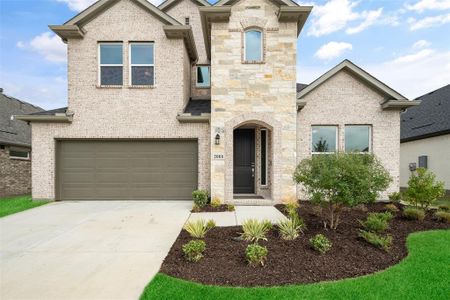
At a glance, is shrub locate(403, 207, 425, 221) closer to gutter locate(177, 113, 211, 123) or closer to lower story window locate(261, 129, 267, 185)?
lower story window locate(261, 129, 267, 185)

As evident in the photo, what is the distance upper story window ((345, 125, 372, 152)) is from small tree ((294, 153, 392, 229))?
17.1 feet

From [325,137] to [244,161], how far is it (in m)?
3.69

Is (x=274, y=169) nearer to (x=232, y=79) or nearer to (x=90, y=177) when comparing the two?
(x=232, y=79)

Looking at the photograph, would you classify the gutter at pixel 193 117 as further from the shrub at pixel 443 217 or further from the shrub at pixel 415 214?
the shrub at pixel 443 217

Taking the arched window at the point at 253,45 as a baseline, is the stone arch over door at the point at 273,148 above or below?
below

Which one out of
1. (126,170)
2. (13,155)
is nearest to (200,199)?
(126,170)

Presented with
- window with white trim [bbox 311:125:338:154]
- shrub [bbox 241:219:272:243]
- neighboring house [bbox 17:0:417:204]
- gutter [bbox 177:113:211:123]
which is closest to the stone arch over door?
neighboring house [bbox 17:0:417:204]

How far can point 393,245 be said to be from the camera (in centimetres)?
534

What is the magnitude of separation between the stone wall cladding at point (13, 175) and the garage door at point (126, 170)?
514 centimetres

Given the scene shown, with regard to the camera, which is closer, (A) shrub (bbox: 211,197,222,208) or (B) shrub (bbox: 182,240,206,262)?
(B) shrub (bbox: 182,240,206,262)

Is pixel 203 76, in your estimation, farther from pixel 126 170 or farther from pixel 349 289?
pixel 349 289

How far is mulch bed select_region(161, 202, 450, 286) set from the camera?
396 centimetres

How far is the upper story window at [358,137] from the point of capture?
1106 cm

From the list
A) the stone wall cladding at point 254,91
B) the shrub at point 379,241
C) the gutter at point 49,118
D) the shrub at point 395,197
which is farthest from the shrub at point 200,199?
the shrub at point 395,197
